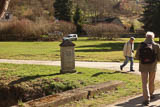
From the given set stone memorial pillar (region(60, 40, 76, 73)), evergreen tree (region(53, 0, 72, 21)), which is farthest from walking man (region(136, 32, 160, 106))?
evergreen tree (region(53, 0, 72, 21))

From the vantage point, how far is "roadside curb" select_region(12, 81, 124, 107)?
267 inches

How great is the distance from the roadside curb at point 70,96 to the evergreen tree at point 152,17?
3321cm

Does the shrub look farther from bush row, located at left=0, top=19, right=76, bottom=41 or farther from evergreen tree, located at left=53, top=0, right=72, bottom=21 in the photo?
evergreen tree, located at left=53, top=0, right=72, bottom=21

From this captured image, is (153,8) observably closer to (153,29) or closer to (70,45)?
(153,29)

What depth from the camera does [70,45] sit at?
11.8m

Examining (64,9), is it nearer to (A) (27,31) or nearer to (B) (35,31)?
(A) (27,31)

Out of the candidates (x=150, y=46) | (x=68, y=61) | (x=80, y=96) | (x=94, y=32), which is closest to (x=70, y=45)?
(x=68, y=61)

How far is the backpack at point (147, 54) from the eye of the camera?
264 inches

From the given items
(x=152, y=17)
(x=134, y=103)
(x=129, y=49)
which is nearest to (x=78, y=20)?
(x=152, y=17)

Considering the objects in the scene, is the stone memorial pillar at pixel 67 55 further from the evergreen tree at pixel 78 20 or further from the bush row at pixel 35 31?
the evergreen tree at pixel 78 20

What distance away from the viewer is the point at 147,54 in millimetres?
6738

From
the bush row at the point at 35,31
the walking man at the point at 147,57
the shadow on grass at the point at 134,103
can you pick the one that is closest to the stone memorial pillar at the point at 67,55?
the shadow on grass at the point at 134,103

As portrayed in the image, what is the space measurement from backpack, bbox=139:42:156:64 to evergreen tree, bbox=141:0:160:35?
34556 mm

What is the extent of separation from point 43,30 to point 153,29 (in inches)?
940
